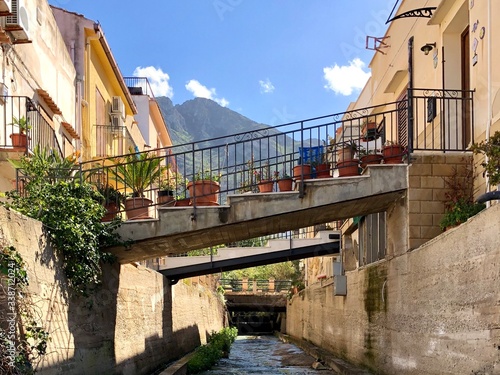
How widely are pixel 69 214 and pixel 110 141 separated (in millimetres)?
10434

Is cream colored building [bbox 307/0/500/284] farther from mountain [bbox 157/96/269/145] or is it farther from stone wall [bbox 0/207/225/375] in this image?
mountain [bbox 157/96/269/145]

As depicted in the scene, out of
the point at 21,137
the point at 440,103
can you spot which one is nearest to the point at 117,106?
the point at 21,137

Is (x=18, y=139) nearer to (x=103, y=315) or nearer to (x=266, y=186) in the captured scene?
(x=103, y=315)

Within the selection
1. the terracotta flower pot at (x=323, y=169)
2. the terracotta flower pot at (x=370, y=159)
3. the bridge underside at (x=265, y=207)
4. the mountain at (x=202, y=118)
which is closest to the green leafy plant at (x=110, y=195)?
the bridge underside at (x=265, y=207)

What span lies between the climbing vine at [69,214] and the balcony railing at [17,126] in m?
0.47

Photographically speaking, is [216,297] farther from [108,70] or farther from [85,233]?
[85,233]

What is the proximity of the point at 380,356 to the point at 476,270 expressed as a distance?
4873 millimetres

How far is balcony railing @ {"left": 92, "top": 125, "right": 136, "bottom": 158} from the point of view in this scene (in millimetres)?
17812

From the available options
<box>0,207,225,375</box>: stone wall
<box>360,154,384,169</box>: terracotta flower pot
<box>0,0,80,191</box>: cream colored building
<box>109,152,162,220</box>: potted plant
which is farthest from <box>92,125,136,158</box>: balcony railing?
<box>360,154,384,169</box>: terracotta flower pot

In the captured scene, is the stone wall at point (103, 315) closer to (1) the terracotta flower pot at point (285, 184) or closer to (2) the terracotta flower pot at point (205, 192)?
(2) the terracotta flower pot at point (205, 192)

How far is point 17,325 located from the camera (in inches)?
260

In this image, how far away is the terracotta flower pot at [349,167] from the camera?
1057 centimetres

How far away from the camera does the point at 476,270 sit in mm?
6535

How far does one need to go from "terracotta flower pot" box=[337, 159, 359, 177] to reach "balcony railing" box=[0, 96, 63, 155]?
5.00m
